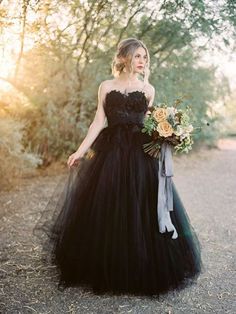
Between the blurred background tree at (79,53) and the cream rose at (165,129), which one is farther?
the blurred background tree at (79,53)

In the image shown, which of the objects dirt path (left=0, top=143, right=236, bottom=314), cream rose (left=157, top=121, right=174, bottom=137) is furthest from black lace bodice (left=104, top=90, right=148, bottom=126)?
dirt path (left=0, top=143, right=236, bottom=314)

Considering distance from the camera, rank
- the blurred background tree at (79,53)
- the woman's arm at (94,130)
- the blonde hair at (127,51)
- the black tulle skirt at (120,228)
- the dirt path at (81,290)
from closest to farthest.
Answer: the dirt path at (81,290), the black tulle skirt at (120,228), the blonde hair at (127,51), the woman's arm at (94,130), the blurred background tree at (79,53)

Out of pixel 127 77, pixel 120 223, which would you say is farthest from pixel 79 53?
pixel 120 223

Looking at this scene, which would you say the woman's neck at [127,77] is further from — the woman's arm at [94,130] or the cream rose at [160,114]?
the cream rose at [160,114]

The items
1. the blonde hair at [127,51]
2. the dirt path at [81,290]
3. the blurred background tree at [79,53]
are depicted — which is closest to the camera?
the dirt path at [81,290]

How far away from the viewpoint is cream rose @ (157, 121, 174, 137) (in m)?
3.54

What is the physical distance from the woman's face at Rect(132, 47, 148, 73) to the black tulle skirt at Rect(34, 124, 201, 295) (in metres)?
0.49

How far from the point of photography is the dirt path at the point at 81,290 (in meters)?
3.43

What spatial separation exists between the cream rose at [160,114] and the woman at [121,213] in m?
0.23

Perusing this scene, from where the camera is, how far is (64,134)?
361 inches

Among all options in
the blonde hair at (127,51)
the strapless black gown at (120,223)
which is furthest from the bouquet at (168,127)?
Result: the blonde hair at (127,51)

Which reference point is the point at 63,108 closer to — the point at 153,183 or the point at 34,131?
the point at 34,131

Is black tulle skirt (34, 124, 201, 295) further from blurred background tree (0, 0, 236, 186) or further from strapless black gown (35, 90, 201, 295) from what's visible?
blurred background tree (0, 0, 236, 186)

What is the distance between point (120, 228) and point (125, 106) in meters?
1.04
